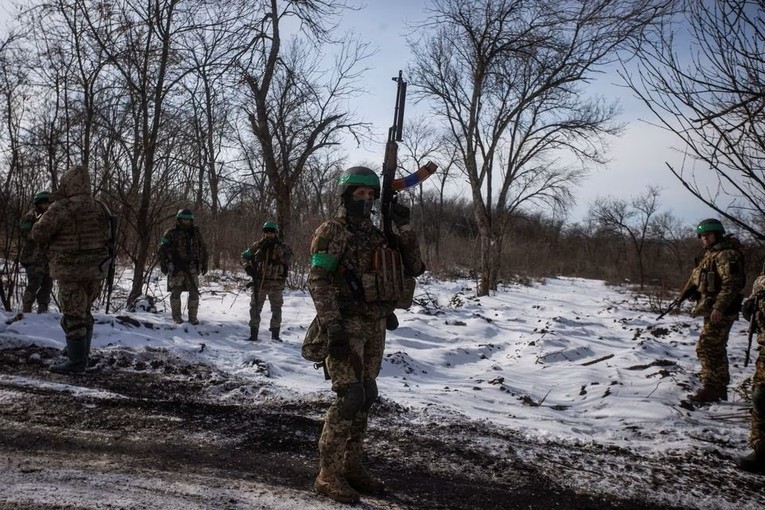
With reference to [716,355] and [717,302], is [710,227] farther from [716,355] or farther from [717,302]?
[716,355]

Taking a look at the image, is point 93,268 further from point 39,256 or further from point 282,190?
point 282,190

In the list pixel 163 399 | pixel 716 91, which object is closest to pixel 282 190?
pixel 163 399

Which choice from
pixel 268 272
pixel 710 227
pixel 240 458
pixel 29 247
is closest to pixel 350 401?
pixel 240 458

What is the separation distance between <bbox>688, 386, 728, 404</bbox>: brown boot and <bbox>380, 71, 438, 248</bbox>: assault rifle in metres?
4.34

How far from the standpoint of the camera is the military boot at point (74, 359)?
5.38m

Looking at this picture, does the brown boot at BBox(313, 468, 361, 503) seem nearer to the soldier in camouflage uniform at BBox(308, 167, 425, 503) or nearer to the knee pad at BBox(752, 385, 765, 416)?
the soldier in camouflage uniform at BBox(308, 167, 425, 503)

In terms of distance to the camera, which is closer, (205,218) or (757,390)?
(757,390)

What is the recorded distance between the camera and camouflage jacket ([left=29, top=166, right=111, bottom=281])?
530cm

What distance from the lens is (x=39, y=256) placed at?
7.97m

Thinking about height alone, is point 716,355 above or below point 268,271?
below

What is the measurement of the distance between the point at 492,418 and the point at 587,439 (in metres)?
0.87

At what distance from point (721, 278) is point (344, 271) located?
194 inches

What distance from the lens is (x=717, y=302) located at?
5836 mm

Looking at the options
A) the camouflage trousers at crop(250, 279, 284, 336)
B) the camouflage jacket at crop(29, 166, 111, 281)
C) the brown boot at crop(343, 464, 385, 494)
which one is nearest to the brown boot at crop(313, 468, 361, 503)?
the brown boot at crop(343, 464, 385, 494)
